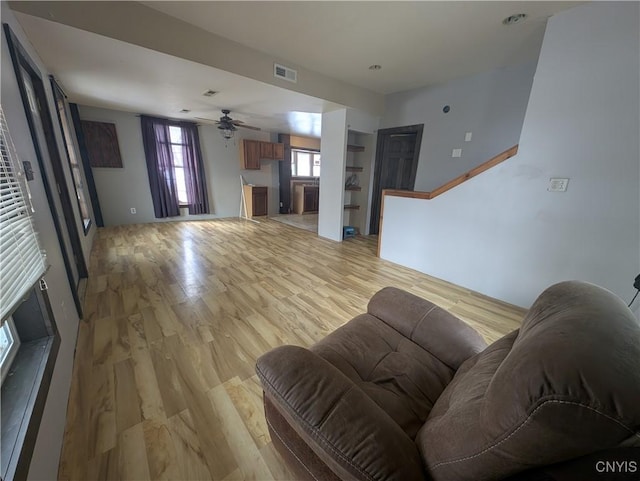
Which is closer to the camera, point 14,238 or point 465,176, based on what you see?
point 14,238

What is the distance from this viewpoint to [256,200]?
6.39 meters

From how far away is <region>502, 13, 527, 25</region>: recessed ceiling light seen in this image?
203cm

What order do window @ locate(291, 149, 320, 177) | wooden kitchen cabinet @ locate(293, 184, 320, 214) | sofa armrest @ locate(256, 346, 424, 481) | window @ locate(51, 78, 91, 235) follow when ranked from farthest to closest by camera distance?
window @ locate(291, 149, 320, 177) → wooden kitchen cabinet @ locate(293, 184, 320, 214) → window @ locate(51, 78, 91, 235) → sofa armrest @ locate(256, 346, 424, 481)

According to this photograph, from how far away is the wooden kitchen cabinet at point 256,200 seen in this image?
6242 millimetres

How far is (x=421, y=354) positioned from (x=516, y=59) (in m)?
3.56

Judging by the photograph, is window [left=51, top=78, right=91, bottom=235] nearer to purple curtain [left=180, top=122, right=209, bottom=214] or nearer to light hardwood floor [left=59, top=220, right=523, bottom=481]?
light hardwood floor [left=59, top=220, right=523, bottom=481]

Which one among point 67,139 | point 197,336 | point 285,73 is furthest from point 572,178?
point 67,139

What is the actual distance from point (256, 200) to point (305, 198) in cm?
148

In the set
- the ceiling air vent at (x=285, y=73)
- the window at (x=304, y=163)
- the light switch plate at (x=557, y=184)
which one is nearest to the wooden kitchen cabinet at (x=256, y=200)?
the window at (x=304, y=163)

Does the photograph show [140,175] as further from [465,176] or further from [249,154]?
[465,176]

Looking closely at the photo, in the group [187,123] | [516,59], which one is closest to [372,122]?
[516,59]

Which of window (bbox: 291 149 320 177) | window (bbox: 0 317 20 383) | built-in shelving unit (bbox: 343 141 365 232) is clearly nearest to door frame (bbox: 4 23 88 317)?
window (bbox: 0 317 20 383)

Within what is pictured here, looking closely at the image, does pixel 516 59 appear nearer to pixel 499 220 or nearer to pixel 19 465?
pixel 499 220

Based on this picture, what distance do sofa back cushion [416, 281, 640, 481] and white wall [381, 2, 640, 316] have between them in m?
2.03
